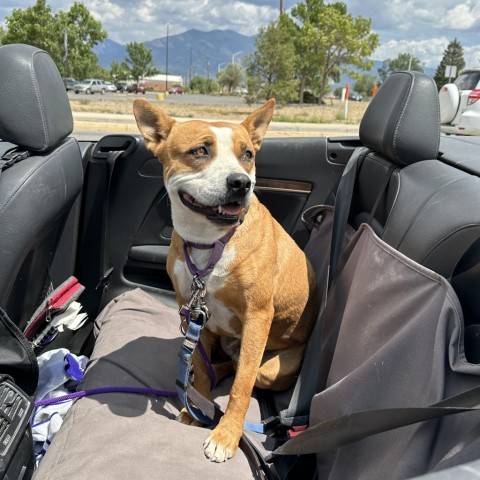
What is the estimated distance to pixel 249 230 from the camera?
211 centimetres

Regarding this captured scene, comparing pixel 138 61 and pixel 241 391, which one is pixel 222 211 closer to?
pixel 241 391

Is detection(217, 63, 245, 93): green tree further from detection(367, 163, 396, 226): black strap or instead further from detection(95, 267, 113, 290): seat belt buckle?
detection(367, 163, 396, 226): black strap

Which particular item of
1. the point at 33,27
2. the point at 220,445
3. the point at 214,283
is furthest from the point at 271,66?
the point at 220,445

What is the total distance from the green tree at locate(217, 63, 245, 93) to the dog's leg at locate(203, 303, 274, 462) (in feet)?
199

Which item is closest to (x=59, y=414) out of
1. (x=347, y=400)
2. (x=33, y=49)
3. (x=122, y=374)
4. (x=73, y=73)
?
(x=122, y=374)

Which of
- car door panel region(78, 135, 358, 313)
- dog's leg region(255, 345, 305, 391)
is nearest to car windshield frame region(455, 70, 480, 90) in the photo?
car door panel region(78, 135, 358, 313)

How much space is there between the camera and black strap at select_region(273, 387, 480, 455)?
1080mm

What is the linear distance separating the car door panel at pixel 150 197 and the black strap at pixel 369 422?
1843 mm

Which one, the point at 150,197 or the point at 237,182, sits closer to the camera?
the point at 237,182

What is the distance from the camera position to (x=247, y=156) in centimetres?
223

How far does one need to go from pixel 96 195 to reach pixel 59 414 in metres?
1.43

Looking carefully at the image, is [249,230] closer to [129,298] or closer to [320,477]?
[320,477]

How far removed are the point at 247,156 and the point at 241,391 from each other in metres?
1.04

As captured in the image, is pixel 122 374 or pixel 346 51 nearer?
pixel 122 374
